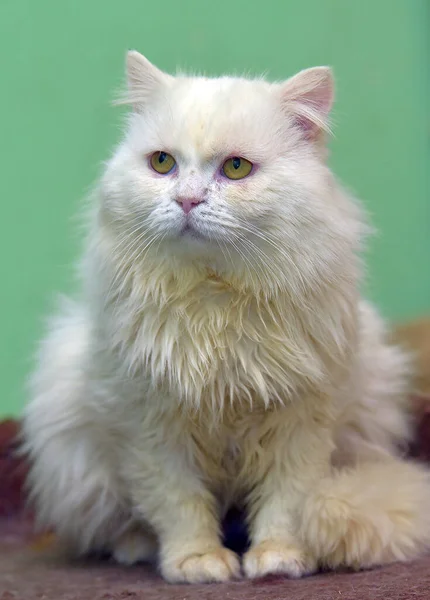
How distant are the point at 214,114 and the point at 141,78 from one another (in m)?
0.21

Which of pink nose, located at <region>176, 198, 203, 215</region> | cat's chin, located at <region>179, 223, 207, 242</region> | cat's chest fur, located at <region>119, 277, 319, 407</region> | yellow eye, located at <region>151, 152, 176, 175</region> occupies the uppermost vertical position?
yellow eye, located at <region>151, 152, 176, 175</region>

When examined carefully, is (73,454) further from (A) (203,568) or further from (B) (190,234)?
(B) (190,234)

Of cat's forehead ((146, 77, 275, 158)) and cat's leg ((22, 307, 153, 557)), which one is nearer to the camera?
cat's forehead ((146, 77, 275, 158))

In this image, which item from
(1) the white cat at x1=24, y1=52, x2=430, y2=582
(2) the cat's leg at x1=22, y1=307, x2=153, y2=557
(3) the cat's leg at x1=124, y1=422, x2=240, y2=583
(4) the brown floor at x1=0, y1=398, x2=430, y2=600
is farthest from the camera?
(2) the cat's leg at x1=22, y1=307, x2=153, y2=557

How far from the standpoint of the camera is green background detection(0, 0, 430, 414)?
212cm

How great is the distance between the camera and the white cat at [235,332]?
1274 mm

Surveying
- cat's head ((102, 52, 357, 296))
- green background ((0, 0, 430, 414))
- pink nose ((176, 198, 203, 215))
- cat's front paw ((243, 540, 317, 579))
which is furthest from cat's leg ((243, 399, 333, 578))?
green background ((0, 0, 430, 414))

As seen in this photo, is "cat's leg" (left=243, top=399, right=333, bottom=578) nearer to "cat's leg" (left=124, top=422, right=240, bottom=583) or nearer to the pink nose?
"cat's leg" (left=124, top=422, right=240, bottom=583)

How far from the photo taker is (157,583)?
4.52 feet

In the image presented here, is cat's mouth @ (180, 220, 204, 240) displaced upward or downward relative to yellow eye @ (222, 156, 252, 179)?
downward

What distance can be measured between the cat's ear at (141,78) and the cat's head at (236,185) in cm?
4

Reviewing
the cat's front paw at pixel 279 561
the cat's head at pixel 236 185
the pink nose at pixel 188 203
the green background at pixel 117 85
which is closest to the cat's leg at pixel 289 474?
the cat's front paw at pixel 279 561

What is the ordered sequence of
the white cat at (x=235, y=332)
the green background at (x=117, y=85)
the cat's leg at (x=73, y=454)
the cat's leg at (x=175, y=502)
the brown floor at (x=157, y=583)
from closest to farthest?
the brown floor at (x=157, y=583), the white cat at (x=235, y=332), the cat's leg at (x=175, y=502), the cat's leg at (x=73, y=454), the green background at (x=117, y=85)

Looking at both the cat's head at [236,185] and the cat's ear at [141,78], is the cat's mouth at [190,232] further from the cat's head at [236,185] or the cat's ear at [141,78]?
the cat's ear at [141,78]
